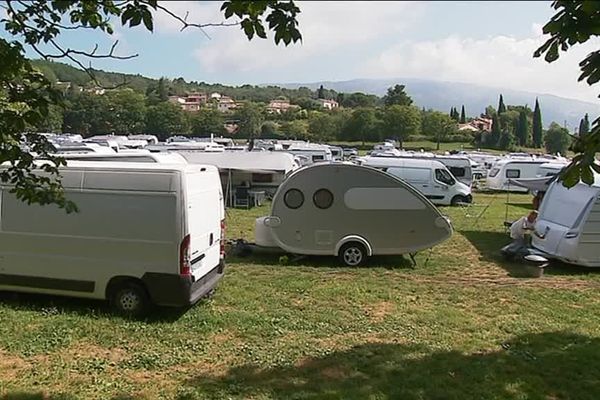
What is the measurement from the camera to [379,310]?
7.71 m

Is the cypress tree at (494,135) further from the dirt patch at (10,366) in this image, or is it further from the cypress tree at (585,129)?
the dirt patch at (10,366)

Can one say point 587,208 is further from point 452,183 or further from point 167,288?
point 452,183

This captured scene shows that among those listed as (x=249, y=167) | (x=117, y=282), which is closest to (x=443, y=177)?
(x=249, y=167)

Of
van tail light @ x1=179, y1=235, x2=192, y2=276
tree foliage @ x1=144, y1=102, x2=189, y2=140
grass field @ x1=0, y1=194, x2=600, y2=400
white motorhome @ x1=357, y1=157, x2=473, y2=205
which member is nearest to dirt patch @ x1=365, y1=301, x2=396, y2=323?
grass field @ x1=0, y1=194, x2=600, y2=400

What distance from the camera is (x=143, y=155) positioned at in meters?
14.9

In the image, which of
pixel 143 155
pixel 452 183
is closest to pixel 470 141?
pixel 452 183

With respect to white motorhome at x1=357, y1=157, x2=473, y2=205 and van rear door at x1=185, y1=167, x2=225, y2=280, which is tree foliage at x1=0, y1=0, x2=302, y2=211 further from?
white motorhome at x1=357, y1=157, x2=473, y2=205

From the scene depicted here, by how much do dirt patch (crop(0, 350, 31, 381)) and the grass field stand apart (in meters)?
0.02

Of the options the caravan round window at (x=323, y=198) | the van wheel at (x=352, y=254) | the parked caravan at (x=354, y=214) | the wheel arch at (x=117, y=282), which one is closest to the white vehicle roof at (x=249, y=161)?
the parked caravan at (x=354, y=214)

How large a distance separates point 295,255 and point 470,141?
94.5 metres

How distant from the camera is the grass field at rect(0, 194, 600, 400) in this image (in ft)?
16.5

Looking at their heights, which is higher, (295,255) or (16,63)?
(16,63)

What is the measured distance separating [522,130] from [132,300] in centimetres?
11167

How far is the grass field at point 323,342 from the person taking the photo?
503 centimetres
